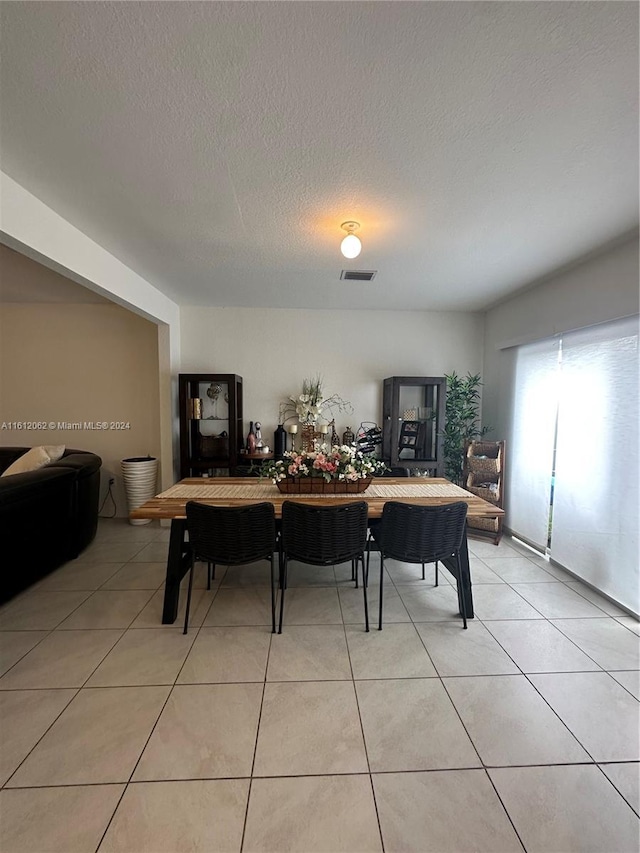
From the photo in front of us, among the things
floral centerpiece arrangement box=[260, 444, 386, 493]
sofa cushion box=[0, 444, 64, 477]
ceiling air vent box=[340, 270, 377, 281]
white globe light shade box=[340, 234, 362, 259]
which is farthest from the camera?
sofa cushion box=[0, 444, 64, 477]

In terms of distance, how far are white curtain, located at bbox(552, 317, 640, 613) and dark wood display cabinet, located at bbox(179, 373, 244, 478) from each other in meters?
3.23

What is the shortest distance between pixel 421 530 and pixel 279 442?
2296 mm

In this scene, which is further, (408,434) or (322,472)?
(408,434)

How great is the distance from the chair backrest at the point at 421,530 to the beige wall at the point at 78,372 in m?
3.28

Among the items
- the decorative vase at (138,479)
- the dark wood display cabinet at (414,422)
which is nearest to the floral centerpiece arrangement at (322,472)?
the dark wood display cabinet at (414,422)

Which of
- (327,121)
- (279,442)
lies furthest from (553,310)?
(279,442)

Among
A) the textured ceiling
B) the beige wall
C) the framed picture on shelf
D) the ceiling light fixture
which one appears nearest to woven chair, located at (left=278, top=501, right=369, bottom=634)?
the ceiling light fixture

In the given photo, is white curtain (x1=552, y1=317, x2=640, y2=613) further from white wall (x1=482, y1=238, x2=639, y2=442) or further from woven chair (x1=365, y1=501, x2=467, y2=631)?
woven chair (x1=365, y1=501, x2=467, y2=631)

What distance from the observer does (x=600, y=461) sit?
2602 mm

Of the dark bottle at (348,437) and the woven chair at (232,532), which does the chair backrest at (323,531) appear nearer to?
the woven chair at (232,532)

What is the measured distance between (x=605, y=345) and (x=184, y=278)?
356 cm

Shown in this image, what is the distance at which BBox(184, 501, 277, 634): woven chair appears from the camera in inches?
80.6

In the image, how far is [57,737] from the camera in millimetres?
1467

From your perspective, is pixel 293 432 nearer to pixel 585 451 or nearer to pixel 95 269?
pixel 95 269
